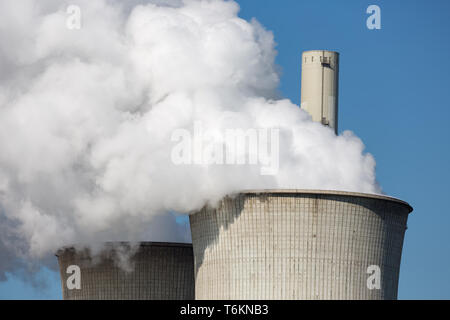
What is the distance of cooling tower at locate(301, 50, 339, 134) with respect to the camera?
3164 inches

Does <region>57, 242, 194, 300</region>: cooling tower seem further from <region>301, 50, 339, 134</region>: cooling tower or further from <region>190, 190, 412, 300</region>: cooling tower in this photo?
<region>301, 50, 339, 134</region>: cooling tower

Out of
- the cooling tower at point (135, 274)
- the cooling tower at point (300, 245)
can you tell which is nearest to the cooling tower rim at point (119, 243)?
the cooling tower at point (135, 274)

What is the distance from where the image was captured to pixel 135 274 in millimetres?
77750

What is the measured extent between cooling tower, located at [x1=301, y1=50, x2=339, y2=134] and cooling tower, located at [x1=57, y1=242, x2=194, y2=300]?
10.9m

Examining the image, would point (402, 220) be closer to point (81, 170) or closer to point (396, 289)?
point (396, 289)

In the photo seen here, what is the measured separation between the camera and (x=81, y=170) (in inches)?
2682

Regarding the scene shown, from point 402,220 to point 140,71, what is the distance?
1478 cm

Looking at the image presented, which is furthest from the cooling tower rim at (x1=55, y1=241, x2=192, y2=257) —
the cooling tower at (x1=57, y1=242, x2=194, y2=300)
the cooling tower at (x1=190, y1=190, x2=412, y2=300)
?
the cooling tower at (x1=190, y1=190, x2=412, y2=300)

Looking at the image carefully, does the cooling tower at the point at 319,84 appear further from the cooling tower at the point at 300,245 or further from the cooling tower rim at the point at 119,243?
the cooling tower at the point at 300,245

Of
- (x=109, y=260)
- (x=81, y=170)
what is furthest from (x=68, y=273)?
(x=81, y=170)

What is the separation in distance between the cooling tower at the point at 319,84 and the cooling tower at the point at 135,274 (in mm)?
10926

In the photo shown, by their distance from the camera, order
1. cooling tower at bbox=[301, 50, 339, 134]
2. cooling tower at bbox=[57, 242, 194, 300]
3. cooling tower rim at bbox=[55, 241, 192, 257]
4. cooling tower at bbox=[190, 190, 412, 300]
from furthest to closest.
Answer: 1. cooling tower at bbox=[301, 50, 339, 134]
2. cooling tower at bbox=[57, 242, 194, 300]
3. cooling tower rim at bbox=[55, 241, 192, 257]
4. cooling tower at bbox=[190, 190, 412, 300]

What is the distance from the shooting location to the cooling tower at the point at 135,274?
254ft
